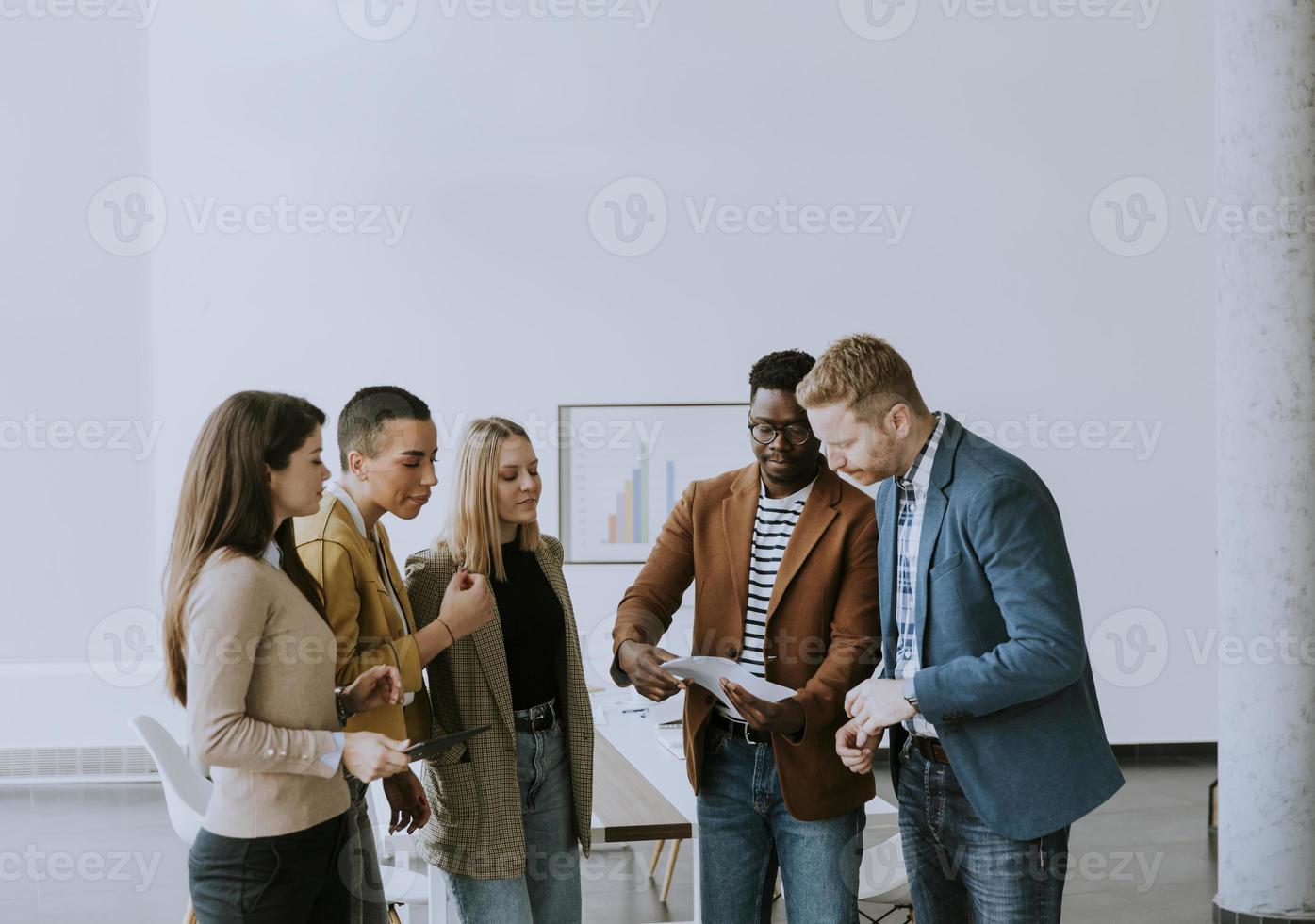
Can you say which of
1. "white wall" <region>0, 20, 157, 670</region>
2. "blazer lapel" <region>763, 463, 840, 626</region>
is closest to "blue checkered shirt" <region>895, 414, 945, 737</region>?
"blazer lapel" <region>763, 463, 840, 626</region>

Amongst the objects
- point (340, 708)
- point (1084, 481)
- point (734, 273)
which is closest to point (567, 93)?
point (734, 273)

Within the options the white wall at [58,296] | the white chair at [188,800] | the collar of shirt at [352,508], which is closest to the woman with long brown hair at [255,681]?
the collar of shirt at [352,508]

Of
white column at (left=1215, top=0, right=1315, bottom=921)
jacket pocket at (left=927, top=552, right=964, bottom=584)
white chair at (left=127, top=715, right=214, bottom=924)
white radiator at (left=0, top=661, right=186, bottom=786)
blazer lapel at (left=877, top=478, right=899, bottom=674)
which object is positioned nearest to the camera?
jacket pocket at (left=927, top=552, right=964, bottom=584)

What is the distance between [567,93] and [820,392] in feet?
16.8

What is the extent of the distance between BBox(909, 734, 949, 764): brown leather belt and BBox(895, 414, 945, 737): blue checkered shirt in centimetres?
1

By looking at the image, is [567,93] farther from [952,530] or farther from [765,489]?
[952,530]

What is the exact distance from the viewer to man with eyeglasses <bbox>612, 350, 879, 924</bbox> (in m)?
2.48

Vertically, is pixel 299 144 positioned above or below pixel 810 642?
above

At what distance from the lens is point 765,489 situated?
268 cm

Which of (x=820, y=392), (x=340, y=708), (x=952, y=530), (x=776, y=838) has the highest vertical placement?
(x=820, y=392)

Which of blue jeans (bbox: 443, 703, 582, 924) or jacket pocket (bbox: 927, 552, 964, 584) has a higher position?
jacket pocket (bbox: 927, 552, 964, 584)

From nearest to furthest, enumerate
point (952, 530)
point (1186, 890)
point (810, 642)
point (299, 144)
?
1. point (952, 530)
2. point (810, 642)
3. point (1186, 890)
4. point (299, 144)

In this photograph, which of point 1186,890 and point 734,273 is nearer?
point 1186,890

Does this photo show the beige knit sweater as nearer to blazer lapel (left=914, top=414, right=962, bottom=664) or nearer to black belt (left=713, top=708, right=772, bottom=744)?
black belt (left=713, top=708, right=772, bottom=744)
